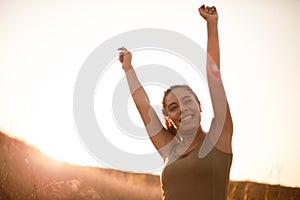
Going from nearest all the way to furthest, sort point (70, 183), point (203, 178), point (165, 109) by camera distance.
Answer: point (203, 178)
point (165, 109)
point (70, 183)

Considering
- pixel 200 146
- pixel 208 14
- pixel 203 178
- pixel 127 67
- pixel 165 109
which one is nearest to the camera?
pixel 203 178

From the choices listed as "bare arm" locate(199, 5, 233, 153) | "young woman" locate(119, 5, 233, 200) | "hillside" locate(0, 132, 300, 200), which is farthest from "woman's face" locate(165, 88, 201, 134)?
"hillside" locate(0, 132, 300, 200)

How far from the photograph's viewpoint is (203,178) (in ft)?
5.64

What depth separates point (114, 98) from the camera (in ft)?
10.4

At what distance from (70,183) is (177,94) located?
119 inches

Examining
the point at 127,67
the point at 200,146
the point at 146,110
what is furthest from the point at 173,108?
the point at 127,67

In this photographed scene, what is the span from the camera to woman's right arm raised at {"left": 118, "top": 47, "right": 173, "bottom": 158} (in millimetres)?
Answer: 2145

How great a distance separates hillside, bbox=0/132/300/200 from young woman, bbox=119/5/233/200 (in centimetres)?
240

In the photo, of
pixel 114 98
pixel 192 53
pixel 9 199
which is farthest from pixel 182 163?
pixel 9 199

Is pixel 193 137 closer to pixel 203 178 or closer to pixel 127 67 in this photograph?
pixel 203 178

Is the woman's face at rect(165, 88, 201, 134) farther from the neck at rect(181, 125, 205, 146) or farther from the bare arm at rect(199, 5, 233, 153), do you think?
→ the bare arm at rect(199, 5, 233, 153)

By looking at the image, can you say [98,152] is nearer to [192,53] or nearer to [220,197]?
[192,53]

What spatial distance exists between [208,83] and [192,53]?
1.16 metres

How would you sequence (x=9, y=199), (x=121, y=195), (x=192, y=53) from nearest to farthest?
(x=192, y=53)
(x=9, y=199)
(x=121, y=195)
